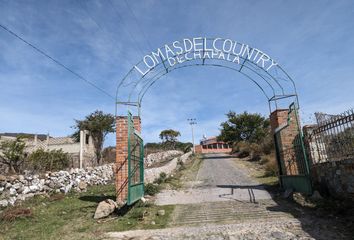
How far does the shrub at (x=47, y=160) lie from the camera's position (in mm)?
11821

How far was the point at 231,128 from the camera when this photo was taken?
40.0 m

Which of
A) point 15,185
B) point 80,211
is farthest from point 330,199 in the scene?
point 15,185

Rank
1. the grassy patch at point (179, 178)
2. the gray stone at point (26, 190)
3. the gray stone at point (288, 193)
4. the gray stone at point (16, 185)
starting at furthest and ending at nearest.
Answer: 1. the grassy patch at point (179, 178)
2. the gray stone at point (26, 190)
3. the gray stone at point (16, 185)
4. the gray stone at point (288, 193)

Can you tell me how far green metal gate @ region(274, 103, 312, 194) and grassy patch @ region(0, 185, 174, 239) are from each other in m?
3.58

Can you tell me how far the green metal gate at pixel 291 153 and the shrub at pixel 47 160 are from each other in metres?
9.00

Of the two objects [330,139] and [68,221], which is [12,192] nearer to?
[68,221]

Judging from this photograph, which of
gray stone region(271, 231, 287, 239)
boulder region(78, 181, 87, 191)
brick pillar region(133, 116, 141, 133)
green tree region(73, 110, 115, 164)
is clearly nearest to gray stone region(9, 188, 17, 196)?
boulder region(78, 181, 87, 191)

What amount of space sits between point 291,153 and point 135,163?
15.1 ft

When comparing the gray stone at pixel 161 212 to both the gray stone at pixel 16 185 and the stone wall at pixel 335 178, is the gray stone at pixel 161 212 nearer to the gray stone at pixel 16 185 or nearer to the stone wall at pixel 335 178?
the stone wall at pixel 335 178

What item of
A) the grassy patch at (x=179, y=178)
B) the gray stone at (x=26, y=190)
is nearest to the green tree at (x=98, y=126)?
the grassy patch at (x=179, y=178)

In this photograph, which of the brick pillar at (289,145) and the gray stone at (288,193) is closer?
the gray stone at (288,193)

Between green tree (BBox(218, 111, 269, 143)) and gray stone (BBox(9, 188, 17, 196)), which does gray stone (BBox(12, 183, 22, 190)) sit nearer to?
gray stone (BBox(9, 188, 17, 196))

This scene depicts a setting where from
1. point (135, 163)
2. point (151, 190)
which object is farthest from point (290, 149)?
point (135, 163)

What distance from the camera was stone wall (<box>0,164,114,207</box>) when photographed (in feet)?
28.9
